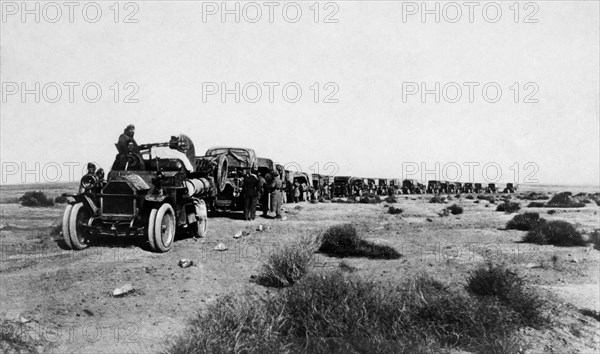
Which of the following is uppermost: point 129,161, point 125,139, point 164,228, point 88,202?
point 125,139

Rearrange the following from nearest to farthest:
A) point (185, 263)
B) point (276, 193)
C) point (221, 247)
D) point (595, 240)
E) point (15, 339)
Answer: point (15, 339) < point (185, 263) < point (221, 247) < point (595, 240) < point (276, 193)

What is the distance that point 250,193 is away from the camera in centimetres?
1186

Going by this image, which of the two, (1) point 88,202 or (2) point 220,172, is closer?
(1) point 88,202

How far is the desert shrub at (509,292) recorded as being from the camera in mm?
4980

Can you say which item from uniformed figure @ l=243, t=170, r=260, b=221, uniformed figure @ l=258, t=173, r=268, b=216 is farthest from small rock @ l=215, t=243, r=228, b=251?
uniformed figure @ l=258, t=173, r=268, b=216

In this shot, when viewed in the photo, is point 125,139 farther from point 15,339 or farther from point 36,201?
point 36,201

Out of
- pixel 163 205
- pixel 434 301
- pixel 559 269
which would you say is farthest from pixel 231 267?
pixel 559 269

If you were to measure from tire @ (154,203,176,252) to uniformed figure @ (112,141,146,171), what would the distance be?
101 centimetres

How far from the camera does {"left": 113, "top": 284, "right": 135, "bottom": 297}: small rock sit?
5138 millimetres

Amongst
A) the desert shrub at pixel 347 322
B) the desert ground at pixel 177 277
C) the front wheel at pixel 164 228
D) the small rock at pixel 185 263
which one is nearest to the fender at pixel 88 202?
the desert ground at pixel 177 277

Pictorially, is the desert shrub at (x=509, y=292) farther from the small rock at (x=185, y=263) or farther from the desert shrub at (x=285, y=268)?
the small rock at (x=185, y=263)

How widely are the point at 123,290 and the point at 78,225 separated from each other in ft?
8.27

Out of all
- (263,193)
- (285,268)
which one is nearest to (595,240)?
(285,268)

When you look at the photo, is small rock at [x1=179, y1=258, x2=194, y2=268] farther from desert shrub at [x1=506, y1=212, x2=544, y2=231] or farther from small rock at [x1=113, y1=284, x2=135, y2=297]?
desert shrub at [x1=506, y1=212, x2=544, y2=231]
